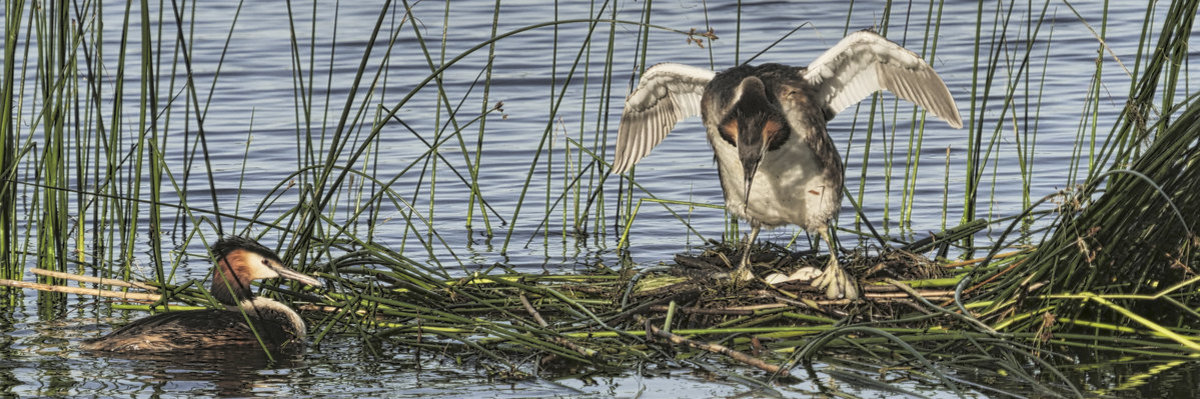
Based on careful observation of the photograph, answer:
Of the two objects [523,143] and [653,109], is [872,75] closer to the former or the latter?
→ [653,109]

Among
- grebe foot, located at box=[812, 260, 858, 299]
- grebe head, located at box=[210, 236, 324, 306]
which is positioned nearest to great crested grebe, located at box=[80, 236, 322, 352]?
grebe head, located at box=[210, 236, 324, 306]

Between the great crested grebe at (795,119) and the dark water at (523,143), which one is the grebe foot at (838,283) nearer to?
the great crested grebe at (795,119)

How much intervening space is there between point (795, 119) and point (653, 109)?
3.50 ft

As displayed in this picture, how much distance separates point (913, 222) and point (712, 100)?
105 inches

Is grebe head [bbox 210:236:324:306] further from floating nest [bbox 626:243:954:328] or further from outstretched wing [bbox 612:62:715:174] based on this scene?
outstretched wing [bbox 612:62:715:174]

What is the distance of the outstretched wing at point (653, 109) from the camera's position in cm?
630

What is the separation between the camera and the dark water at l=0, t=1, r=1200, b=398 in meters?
4.89

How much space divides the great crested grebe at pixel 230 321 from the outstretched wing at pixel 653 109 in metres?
1.65

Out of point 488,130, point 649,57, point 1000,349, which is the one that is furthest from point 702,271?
point 649,57

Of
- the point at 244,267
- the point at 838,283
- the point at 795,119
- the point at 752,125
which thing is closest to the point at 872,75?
the point at 795,119

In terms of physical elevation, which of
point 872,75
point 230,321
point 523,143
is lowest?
point 230,321

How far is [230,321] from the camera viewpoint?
5.39 meters

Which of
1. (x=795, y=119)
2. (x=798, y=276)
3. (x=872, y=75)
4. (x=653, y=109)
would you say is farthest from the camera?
(x=653, y=109)

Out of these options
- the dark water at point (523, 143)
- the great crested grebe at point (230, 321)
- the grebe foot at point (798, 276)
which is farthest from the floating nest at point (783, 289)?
the great crested grebe at point (230, 321)
